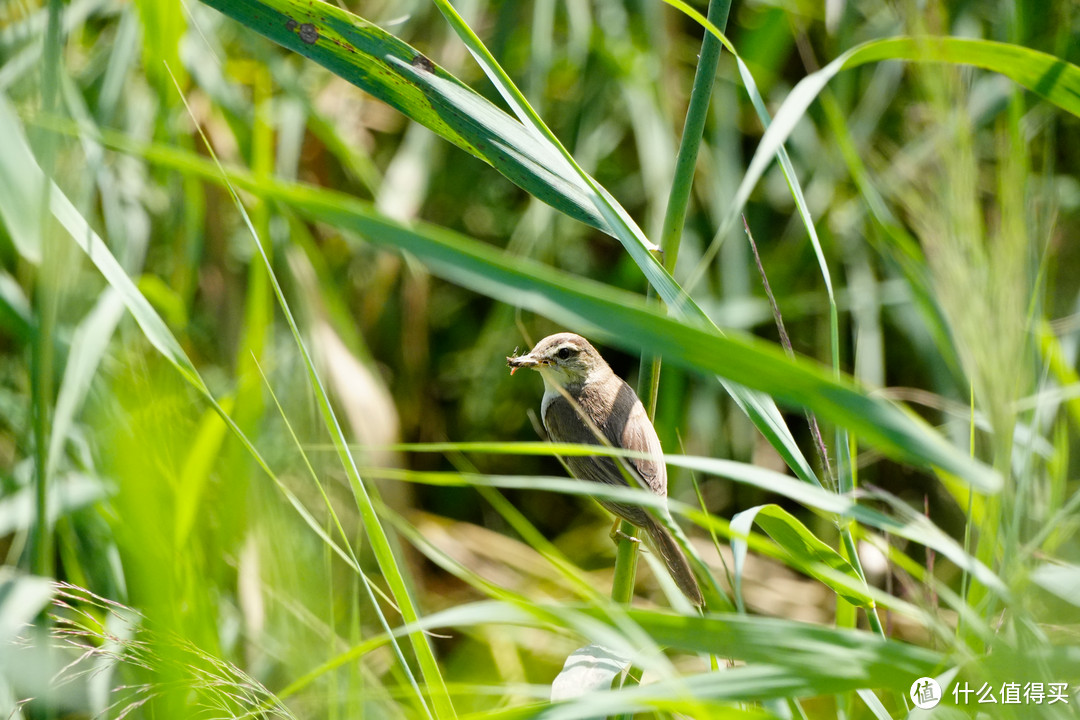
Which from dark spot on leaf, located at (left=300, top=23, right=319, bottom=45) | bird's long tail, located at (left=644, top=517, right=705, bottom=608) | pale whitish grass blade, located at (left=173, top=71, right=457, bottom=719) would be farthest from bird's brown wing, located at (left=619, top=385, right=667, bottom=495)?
dark spot on leaf, located at (left=300, top=23, right=319, bottom=45)

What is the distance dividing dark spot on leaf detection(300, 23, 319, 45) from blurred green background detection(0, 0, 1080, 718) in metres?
0.14

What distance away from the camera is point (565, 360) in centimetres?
167

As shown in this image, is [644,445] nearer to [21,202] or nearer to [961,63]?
[961,63]

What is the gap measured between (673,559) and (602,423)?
0.37 meters

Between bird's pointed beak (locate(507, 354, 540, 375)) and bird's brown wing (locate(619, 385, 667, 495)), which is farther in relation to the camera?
bird's pointed beak (locate(507, 354, 540, 375))

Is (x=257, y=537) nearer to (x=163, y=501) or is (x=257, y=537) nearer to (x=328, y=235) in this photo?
(x=163, y=501)

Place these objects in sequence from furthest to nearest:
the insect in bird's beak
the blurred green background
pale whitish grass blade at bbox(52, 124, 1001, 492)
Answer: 1. the insect in bird's beak
2. the blurred green background
3. pale whitish grass blade at bbox(52, 124, 1001, 492)

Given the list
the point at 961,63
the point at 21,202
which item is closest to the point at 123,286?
the point at 21,202

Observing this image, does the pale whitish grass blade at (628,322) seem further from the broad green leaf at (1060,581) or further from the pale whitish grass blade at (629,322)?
the broad green leaf at (1060,581)

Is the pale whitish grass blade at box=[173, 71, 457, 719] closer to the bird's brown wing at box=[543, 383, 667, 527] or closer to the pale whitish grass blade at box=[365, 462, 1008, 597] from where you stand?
the pale whitish grass blade at box=[365, 462, 1008, 597]

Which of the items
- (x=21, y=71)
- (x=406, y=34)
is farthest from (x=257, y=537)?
(x=406, y=34)

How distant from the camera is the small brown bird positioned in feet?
4.25

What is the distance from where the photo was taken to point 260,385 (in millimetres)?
1766

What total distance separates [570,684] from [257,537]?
1.35 feet
